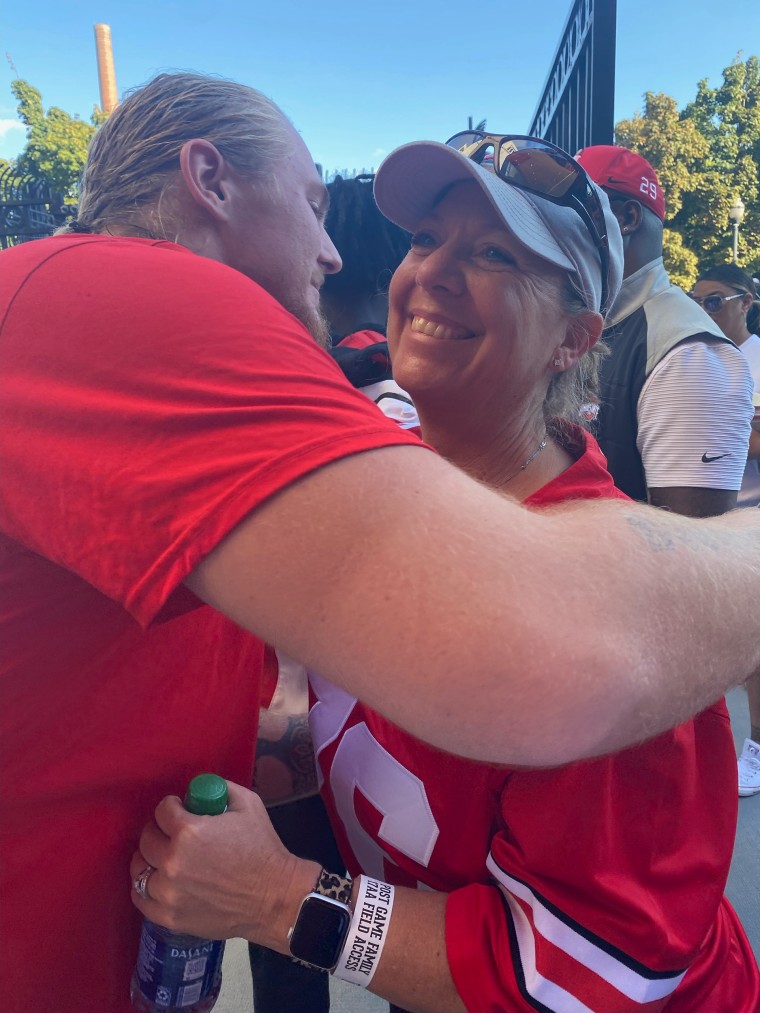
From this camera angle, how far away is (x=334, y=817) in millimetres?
1405

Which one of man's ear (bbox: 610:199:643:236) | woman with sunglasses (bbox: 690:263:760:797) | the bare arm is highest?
man's ear (bbox: 610:199:643:236)

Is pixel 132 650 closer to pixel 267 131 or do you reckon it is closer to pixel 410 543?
pixel 410 543

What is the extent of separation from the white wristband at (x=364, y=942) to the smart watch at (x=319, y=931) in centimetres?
1

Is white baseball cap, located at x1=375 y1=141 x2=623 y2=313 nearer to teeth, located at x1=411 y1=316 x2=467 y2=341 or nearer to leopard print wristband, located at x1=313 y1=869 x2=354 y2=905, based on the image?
teeth, located at x1=411 y1=316 x2=467 y2=341

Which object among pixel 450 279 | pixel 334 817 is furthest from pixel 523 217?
pixel 334 817

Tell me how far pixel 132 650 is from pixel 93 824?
0.27 metres

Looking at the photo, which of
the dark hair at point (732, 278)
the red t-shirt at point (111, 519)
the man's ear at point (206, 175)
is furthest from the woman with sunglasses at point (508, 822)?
the dark hair at point (732, 278)

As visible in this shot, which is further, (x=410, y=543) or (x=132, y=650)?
(x=132, y=650)

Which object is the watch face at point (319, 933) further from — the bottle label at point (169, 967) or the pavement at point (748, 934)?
the pavement at point (748, 934)

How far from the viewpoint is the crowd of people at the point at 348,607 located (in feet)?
2.09

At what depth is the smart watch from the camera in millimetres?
1084

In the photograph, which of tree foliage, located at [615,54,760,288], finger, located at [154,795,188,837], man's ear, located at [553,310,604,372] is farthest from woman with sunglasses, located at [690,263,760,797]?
tree foliage, located at [615,54,760,288]

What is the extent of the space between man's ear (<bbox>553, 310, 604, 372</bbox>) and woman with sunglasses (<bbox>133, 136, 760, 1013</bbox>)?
3cm

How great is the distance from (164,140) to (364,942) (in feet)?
4.61
